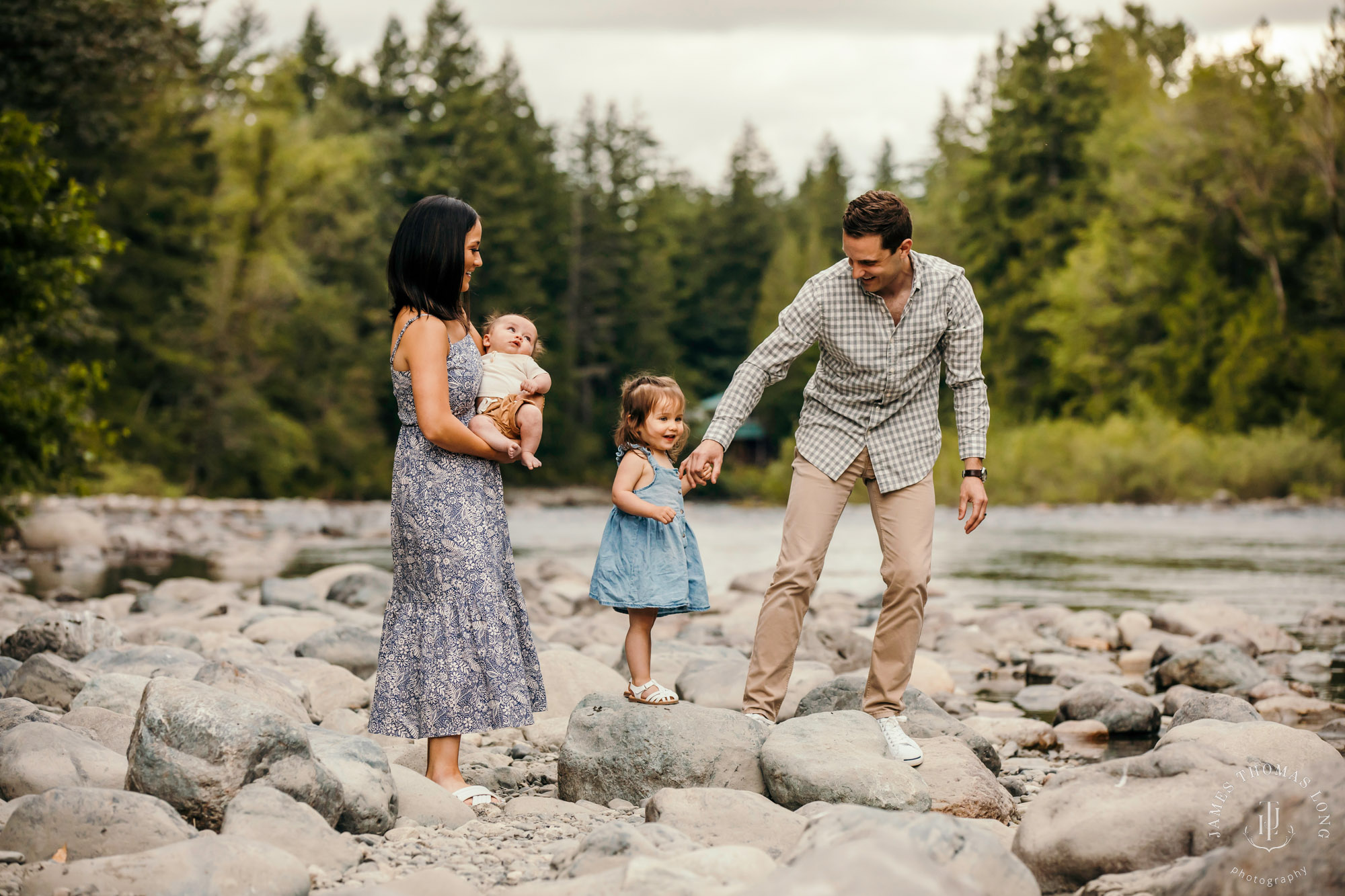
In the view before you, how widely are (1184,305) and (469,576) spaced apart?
101ft

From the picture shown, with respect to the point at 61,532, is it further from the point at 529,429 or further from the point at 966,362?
the point at 966,362

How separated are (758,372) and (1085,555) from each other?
13.7 m

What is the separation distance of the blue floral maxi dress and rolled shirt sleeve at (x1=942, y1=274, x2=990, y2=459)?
177 cm

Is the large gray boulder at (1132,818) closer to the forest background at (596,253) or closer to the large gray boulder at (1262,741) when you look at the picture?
the large gray boulder at (1262,741)

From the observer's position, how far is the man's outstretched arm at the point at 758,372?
423 cm

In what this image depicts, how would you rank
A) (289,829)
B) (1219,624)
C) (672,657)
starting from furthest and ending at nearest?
1. (1219,624)
2. (672,657)
3. (289,829)

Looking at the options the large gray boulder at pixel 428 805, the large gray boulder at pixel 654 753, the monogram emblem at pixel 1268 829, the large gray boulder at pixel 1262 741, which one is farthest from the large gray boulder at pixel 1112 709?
the large gray boulder at pixel 428 805

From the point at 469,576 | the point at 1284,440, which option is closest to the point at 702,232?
the point at 1284,440

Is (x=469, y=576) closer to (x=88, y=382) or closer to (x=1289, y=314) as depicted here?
(x=88, y=382)

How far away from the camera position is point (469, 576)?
12.5 feet

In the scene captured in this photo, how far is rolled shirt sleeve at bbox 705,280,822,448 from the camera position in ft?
14.3

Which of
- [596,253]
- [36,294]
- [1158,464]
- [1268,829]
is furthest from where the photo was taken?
[596,253]

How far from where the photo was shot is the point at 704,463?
164 inches

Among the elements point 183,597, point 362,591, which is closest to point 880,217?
point 362,591
